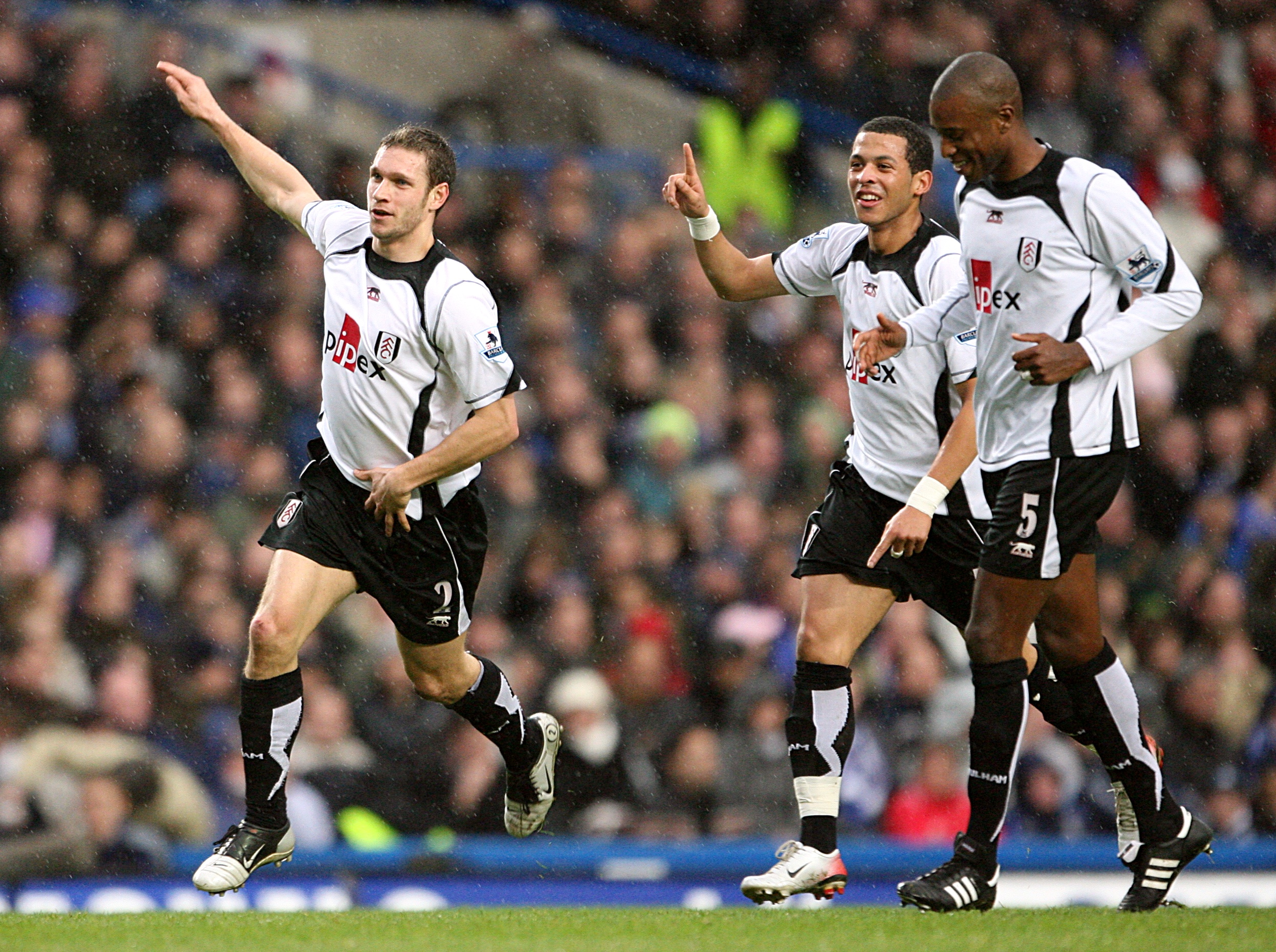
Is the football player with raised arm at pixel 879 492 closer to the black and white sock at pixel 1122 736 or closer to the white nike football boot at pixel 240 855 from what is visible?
the black and white sock at pixel 1122 736

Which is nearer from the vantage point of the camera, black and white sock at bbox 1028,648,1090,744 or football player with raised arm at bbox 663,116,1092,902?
football player with raised arm at bbox 663,116,1092,902

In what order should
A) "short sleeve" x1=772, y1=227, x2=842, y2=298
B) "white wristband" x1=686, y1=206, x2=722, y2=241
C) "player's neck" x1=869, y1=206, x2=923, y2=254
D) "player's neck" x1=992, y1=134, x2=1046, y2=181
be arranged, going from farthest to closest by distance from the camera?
"white wristband" x1=686, y1=206, x2=722, y2=241 → "short sleeve" x1=772, y1=227, x2=842, y2=298 → "player's neck" x1=869, y1=206, x2=923, y2=254 → "player's neck" x1=992, y1=134, x2=1046, y2=181

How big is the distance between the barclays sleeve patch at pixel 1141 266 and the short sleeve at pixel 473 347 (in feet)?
5.99

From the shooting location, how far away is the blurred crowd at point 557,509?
8328mm

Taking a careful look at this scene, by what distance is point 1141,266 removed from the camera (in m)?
4.72

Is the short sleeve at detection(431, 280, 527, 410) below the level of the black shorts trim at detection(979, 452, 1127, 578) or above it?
above

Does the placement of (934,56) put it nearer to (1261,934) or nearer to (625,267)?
(625,267)

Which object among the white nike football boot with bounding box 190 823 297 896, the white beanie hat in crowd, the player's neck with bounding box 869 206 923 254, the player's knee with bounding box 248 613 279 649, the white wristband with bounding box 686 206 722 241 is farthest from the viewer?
the white beanie hat in crowd

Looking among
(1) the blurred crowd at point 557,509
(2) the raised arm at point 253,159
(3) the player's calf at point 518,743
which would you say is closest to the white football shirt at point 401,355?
(2) the raised arm at point 253,159

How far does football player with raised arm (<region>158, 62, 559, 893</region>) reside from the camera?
5277 millimetres

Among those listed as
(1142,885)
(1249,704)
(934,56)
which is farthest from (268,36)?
(1142,885)

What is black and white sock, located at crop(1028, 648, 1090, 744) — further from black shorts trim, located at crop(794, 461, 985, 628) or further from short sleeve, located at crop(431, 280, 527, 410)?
short sleeve, located at crop(431, 280, 527, 410)

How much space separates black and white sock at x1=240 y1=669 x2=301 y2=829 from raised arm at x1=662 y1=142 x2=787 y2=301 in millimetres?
1928

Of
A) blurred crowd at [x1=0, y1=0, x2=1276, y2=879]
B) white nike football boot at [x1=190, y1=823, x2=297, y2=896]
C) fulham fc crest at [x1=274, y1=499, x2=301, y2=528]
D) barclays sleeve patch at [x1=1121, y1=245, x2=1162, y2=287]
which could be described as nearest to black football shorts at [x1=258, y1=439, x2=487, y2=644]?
fulham fc crest at [x1=274, y1=499, x2=301, y2=528]
